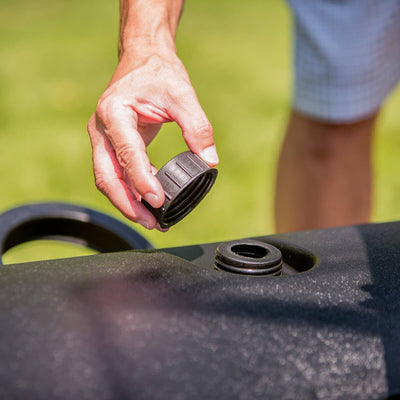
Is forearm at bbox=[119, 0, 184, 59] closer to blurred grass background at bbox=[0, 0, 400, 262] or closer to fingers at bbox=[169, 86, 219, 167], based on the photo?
fingers at bbox=[169, 86, 219, 167]

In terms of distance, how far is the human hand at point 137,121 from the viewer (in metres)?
1.14

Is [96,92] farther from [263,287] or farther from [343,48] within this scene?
[263,287]

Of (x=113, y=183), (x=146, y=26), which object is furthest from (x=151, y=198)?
(x=146, y=26)

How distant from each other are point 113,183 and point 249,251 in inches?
11.6

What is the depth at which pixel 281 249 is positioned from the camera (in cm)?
112

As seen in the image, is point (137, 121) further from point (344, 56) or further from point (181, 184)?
point (344, 56)

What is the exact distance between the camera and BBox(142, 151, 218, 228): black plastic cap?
1.02 meters

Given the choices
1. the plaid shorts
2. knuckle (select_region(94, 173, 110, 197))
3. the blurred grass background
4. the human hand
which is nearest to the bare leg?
the plaid shorts

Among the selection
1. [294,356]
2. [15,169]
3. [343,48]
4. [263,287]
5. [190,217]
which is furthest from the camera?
[15,169]

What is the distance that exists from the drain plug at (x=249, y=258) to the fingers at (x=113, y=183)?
0.18 meters

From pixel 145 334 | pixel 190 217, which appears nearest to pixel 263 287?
pixel 145 334

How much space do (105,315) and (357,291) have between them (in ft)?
1.14

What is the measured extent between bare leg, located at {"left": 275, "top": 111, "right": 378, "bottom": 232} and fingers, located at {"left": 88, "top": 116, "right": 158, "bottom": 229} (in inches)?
48.4

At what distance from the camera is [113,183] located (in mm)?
1187
